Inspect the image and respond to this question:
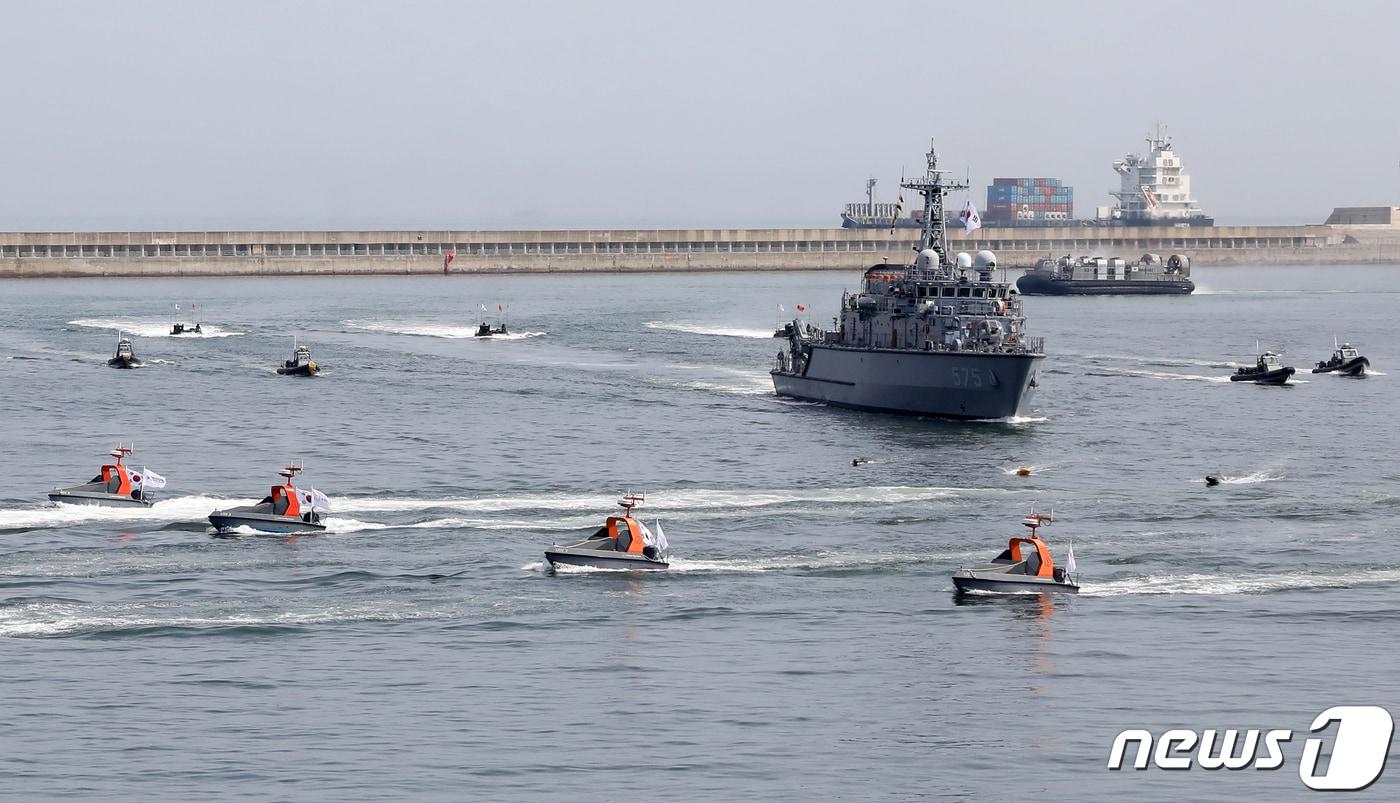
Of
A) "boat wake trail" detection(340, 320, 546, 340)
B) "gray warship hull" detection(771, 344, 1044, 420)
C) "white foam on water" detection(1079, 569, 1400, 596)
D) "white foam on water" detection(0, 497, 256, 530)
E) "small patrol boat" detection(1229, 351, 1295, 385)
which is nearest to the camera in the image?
"white foam on water" detection(1079, 569, 1400, 596)

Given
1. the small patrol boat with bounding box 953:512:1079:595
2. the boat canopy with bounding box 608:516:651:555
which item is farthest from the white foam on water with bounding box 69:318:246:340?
the small patrol boat with bounding box 953:512:1079:595

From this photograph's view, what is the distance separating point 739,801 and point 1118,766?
9289 mm

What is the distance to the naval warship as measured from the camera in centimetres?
10262

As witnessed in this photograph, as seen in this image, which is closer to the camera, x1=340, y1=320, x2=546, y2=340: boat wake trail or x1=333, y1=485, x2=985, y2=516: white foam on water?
x1=333, y1=485, x2=985, y2=516: white foam on water

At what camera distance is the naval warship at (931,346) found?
337ft

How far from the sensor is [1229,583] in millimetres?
59594

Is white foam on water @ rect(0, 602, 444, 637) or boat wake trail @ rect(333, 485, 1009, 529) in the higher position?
white foam on water @ rect(0, 602, 444, 637)

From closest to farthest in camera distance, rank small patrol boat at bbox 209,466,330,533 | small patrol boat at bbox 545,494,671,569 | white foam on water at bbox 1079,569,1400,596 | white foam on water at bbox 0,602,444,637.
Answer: white foam on water at bbox 0,602,444,637 < white foam on water at bbox 1079,569,1400,596 < small patrol boat at bbox 545,494,671,569 < small patrol boat at bbox 209,466,330,533

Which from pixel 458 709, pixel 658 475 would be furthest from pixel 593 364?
pixel 458 709

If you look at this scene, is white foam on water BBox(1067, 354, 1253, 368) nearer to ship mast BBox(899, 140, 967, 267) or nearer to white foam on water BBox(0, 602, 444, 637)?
ship mast BBox(899, 140, 967, 267)

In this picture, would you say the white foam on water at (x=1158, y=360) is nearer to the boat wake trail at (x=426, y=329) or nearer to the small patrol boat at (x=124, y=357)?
the boat wake trail at (x=426, y=329)

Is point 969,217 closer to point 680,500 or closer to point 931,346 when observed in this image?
point 931,346

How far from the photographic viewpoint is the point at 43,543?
212ft

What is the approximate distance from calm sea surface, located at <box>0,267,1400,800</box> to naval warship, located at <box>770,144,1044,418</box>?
2376 millimetres
